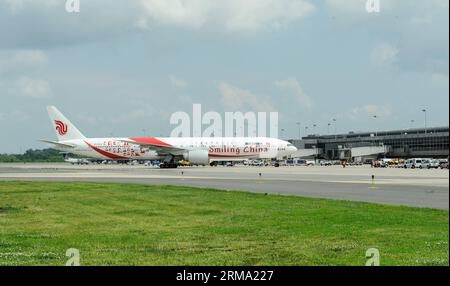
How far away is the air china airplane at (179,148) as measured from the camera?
94.4 meters

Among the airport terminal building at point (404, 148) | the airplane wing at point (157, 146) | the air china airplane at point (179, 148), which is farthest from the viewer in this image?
the airport terminal building at point (404, 148)

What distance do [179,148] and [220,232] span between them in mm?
77619

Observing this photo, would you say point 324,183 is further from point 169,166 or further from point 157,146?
point 169,166

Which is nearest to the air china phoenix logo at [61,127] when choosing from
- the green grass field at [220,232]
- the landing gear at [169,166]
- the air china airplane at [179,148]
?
the air china airplane at [179,148]

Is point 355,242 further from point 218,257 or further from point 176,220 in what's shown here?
point 176,220

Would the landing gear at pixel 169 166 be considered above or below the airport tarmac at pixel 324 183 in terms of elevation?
above

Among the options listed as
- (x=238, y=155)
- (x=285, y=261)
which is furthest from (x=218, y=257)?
(x=238, y=155)

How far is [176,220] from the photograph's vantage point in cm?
2011

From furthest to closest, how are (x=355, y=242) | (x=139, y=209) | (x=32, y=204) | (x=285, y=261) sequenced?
(x=32, y=204) < (x=139, y=209) < (x=355, y=242) < (x=285, y=261)

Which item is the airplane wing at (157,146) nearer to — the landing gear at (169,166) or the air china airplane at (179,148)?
the air china airplane at (179,148)

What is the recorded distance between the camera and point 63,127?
104562 millimetres

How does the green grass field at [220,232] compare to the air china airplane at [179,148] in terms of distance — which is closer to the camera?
the green grass field at [220,232]

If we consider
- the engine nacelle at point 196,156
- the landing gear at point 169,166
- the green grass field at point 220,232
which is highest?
the engine nacelle at point 196,156
